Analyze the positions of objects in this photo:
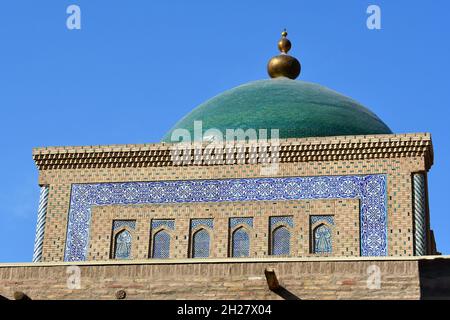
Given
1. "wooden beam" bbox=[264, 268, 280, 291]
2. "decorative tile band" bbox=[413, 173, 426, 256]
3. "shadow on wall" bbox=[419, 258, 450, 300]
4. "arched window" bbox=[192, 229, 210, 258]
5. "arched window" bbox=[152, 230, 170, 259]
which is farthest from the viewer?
"arched window" bbox=[152, 230, 170, 259]

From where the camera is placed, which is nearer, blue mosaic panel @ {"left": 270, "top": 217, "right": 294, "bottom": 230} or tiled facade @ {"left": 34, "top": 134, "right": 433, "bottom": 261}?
tiled facade @ {"left": 34, "top": 134, "right": 433, "bottom": 261}

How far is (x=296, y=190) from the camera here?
650 inches

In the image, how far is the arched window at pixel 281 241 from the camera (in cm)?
1617

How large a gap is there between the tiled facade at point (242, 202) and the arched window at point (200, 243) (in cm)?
8

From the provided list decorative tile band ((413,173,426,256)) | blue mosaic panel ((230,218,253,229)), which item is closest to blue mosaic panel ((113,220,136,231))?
blue mosaic panel ((230,218,253,229))

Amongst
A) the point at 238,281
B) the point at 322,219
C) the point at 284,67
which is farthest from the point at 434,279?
the point at 284,67

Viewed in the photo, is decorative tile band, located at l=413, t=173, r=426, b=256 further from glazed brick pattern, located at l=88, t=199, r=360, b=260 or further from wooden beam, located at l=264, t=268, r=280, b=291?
wooden beam, located at l=264, t=268, r=280, b=291

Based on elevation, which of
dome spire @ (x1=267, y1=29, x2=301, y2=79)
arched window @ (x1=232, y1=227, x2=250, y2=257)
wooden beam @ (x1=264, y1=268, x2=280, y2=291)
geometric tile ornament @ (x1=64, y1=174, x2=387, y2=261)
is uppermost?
dome spire @ (x1=267, y1=29, x2=301, y2=79)

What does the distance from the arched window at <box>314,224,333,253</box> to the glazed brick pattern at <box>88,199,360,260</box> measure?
0.10m

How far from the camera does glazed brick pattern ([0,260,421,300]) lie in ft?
44.3

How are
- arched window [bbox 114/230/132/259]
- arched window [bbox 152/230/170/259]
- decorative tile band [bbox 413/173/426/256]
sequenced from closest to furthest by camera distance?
decorative tile band [bbox 413/173/426/256] < arched window [bbox 152/230/170/259] < arched window [bbox 114/230/132/259]

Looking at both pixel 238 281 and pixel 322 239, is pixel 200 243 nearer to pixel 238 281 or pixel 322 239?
pixel 322 239

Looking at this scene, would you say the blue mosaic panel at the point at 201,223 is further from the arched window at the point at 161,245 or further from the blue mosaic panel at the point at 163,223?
the arched window at the point at 161,245

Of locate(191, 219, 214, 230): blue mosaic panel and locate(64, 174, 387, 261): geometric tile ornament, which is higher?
locate(64, 174, 387, 261): geometric tile ornament
